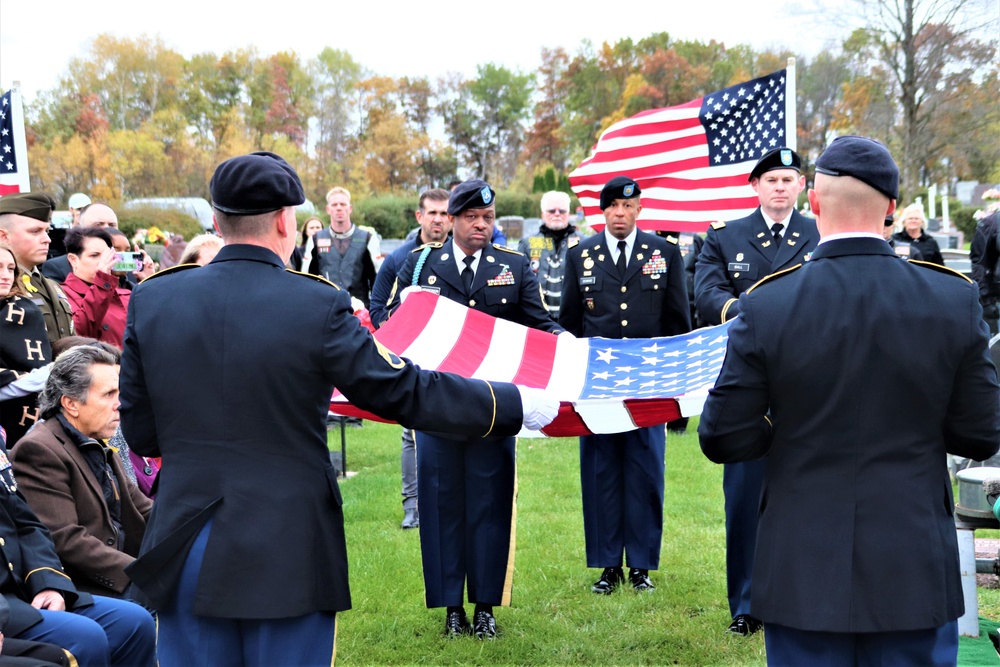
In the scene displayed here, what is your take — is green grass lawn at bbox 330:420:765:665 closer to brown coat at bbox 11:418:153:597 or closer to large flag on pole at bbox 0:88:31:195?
brown coat at bbox 11:418:153:597

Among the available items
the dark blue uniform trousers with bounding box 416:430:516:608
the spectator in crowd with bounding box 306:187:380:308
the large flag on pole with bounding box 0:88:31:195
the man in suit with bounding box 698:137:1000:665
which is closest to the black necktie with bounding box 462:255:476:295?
the dark blue uniform trousers with bounding box 416:430:516:608

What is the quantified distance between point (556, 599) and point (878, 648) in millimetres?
3081

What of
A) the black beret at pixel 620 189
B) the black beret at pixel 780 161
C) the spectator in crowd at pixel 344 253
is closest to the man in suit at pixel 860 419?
the black beret at pixel 780 161

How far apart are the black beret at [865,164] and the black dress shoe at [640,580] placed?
11.4 ft

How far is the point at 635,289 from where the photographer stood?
6023 millimetres

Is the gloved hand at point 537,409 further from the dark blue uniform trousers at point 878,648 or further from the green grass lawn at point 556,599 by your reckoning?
the green grass lawn at point 556,599

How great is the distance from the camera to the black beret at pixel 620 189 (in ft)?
19.4

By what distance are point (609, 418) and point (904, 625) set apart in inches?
72.5

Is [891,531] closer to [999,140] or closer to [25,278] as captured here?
[25,278]

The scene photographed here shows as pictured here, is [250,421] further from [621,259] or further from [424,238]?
[424,238]

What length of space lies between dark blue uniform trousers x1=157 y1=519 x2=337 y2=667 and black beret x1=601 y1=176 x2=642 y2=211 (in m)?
3.69

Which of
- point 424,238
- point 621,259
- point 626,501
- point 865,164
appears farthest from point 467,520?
point 865,164

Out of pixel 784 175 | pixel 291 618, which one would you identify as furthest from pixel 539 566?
pixel 291 618

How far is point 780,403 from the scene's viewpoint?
2766 mm
